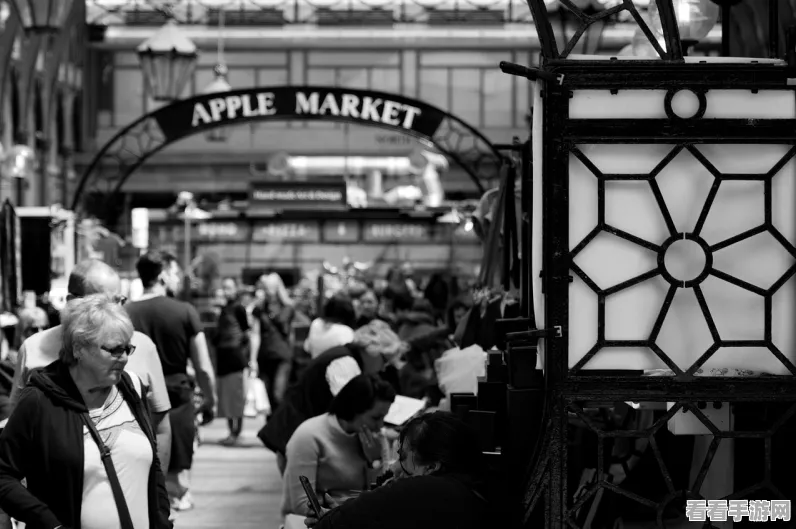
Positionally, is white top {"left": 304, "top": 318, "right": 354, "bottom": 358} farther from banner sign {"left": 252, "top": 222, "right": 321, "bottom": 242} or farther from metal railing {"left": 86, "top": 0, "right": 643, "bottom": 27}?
metal railing {"left": 86, "top": 0, "right": 643, "bottom": 27}

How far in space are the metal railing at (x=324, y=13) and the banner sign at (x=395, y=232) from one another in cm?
A: 860

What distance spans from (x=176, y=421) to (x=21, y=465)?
14.6ft

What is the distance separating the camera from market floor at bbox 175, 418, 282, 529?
36.0 ft

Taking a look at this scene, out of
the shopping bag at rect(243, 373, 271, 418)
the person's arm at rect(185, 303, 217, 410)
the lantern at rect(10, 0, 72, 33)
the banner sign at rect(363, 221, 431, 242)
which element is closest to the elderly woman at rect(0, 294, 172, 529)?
the person's arm at rect(185, 303, 217, 410)

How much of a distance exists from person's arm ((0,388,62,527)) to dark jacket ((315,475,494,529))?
3.71 ft

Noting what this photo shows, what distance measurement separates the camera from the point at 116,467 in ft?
16.7

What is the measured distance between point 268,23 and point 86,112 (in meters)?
6.26

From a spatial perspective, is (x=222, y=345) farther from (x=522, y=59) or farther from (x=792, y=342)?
(x=522, y=59)

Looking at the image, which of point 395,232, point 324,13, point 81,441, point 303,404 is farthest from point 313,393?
point 324,13

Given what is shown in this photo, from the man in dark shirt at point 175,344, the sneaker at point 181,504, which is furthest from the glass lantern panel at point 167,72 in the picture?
the man in dark shirt at point 175,344

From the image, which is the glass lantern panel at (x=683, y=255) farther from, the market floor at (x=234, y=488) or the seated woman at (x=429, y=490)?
the market floor at (x=234, y=488)

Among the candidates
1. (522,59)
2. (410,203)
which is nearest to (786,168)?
(410,203)

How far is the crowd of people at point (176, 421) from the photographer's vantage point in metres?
4.68

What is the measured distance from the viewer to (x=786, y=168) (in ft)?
15.4
